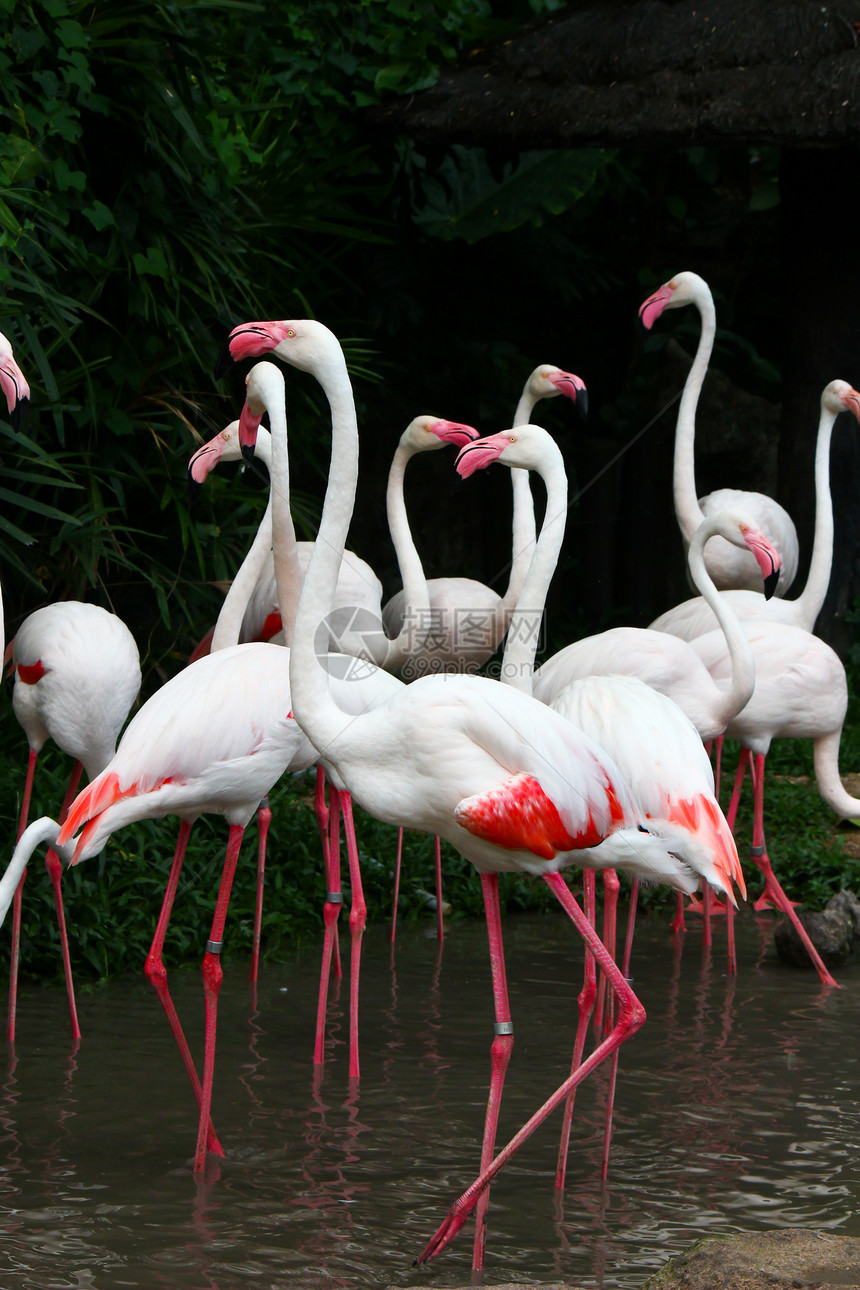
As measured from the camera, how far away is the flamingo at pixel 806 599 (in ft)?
17.3

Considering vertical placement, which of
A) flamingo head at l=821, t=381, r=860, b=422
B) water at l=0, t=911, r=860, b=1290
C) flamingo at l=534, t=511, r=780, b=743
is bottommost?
water at l=0, t=911, r=860, b=1290

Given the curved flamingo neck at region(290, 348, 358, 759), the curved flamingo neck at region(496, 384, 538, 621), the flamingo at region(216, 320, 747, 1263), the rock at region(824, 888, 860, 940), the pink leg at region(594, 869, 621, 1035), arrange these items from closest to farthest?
the flamingo at region(216, 320, 747, 1263), the curved flamingo neck at region(290, 348, 358, 759), the pink leg at region(594, 869, 621, 1035), the rock at region(824, 888, 860, 940), the curved flamingo neck at region(496, 384, 538, 621)

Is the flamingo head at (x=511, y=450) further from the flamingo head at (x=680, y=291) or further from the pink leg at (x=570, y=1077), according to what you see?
the flamingo head at (x=680, y=291)

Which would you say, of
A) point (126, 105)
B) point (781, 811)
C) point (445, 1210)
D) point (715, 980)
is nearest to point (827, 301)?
point (781, 811)

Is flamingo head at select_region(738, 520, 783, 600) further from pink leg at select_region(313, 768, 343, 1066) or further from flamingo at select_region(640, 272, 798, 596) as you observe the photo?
pink leg at select_region(313, 768, 343, 1066)

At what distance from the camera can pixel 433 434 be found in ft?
17.4

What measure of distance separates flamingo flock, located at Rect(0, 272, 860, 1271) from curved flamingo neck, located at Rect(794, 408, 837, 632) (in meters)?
0.02

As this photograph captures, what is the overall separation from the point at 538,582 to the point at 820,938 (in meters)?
1.84

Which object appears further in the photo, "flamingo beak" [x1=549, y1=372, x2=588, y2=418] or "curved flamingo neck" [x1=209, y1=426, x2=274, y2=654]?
"flamingo beak" [x1=549, y1=372, x2=588, y2=418]

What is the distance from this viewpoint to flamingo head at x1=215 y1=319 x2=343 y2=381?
2961mm

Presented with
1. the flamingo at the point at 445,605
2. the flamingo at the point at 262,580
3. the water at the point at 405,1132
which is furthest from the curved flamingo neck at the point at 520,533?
the water at the point at 405,1132

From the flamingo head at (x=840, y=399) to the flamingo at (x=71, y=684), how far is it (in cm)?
319

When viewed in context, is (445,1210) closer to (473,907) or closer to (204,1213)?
(204,1213)

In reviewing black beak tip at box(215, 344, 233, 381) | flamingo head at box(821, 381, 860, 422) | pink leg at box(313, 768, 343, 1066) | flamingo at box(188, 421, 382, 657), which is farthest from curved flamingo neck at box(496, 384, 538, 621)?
black beak tip at box(215, 344, 233, 381)
